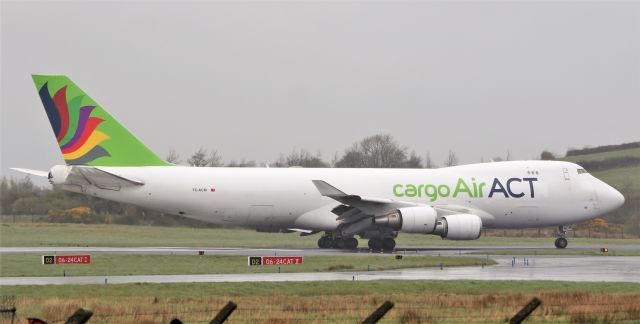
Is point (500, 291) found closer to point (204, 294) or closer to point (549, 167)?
point (204, 294)

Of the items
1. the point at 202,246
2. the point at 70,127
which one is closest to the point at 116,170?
the point at 70,127

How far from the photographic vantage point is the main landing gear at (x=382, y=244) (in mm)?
42250

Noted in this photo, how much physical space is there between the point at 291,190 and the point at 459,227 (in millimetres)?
7397

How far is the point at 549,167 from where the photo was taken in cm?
4688

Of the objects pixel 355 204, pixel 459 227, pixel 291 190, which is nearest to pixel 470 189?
pixel 459 227

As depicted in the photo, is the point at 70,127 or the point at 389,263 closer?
the point at 389,263

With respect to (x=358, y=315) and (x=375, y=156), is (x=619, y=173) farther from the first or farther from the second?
(x=358, y=315)

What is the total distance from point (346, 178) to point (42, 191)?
3584 centimetres

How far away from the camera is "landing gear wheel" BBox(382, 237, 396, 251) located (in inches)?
1662

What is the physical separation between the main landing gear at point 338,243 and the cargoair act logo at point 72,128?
1038cm

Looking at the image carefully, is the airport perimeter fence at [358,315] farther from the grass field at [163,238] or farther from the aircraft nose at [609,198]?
the aircraft nose at [609,198]

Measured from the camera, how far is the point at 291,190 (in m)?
43.4

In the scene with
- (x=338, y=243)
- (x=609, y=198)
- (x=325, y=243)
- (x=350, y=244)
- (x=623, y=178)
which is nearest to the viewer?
(x=350, y=244)

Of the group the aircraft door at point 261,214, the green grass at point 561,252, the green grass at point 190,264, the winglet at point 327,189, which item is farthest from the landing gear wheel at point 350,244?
the green grass at point 190,264
